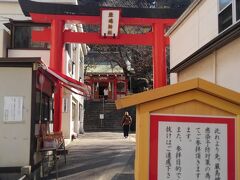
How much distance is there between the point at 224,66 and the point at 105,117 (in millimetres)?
33580

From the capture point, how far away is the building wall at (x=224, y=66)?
8.32m

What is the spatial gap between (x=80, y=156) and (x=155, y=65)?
465cm

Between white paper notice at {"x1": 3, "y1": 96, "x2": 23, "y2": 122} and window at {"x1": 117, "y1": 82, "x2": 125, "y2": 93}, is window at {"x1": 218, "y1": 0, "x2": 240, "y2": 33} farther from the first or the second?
window at {"x1": 117, "y1": 82, "x2": 125, "y2": 93}

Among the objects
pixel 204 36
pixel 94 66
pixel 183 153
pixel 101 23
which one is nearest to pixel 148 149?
pixel 183 153

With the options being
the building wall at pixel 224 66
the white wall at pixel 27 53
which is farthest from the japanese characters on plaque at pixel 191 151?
the white wall at pixel 27 53

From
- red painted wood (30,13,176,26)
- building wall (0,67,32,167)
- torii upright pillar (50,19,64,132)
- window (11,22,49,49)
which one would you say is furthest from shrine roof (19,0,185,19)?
building wall (0,67,32,167)

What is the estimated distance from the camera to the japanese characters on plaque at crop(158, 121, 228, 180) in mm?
4609

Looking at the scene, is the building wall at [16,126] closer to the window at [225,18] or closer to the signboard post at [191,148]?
the window at [225,18]

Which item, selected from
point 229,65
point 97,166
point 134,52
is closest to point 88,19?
point 97,166

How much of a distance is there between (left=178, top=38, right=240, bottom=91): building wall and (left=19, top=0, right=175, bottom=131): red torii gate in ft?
22.2

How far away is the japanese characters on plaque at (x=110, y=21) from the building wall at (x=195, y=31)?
10.6ft

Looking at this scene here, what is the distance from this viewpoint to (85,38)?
1778 centimetres

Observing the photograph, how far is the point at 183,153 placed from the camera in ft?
15.2

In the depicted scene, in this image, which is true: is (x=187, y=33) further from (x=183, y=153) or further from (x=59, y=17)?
(x=183, y=153)
